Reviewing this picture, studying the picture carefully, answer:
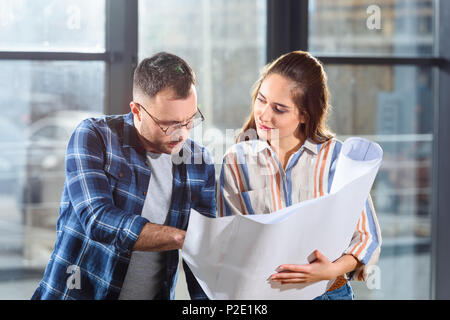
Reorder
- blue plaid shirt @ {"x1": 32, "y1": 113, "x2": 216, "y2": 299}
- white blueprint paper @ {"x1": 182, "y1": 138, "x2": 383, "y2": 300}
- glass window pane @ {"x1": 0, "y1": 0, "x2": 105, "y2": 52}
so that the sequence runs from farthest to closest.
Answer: glass window pane @ {"x1": 0, "y1": 0, "x2": 105, "y2": 52} → blue plaid shirt @ {"x1": 32, "y1": 113, "x2": 216, "y2": 299} → white blueprint paper @ {"x1": 182, "y1": 138, "x2": 383, "y2": 300}

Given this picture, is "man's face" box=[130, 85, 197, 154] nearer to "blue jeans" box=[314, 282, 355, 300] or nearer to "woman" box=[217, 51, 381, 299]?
"woman" box=[217, 51, 381, 299]

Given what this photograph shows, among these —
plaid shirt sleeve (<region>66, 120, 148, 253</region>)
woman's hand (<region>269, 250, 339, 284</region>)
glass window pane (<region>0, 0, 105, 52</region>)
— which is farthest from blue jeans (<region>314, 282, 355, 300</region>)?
glass window pane (<region>0, 0, 105, 52</region>)

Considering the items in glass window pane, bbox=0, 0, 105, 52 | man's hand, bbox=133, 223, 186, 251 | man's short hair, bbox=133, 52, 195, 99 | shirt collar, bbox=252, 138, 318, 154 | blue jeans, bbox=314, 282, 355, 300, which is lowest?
blue jeans, bbox=314, 282, 355, 300

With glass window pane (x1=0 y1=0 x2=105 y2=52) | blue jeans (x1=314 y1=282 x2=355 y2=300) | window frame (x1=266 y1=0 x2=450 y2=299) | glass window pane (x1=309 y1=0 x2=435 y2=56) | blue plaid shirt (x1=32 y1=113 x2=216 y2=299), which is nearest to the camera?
blue plaid shirt (x1=32 y1=113 x2=216 y2=299)

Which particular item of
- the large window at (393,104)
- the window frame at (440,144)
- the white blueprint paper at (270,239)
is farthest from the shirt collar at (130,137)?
the window frame at (440,144)

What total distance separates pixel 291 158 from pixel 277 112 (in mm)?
141

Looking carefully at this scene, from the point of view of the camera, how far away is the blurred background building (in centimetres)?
190

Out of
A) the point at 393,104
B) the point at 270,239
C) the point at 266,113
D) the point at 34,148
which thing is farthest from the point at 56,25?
the point at 393,104

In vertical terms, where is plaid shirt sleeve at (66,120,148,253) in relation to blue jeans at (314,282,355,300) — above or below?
above

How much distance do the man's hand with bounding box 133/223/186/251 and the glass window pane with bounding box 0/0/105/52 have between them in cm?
75

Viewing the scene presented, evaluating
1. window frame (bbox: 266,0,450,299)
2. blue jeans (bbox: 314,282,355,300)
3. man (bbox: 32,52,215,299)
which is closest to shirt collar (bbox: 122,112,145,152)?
man (bbox: 32,52,215,299)

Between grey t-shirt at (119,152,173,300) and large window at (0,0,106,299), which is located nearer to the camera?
grey t-shirt at (119,152,173,300)
